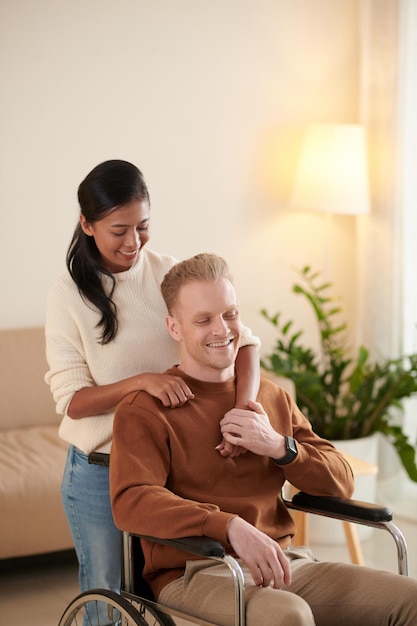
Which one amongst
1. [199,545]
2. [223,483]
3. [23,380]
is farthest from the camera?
[23,380]

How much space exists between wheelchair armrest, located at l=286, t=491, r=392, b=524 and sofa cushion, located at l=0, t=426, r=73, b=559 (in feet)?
4.39

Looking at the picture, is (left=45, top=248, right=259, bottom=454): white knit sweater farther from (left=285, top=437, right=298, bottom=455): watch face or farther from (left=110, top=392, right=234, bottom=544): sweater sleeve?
(left=285, top=437, right=298, bottom=455): watch face

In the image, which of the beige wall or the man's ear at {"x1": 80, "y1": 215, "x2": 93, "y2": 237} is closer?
the man's ear at {"x1": 80, "y1": 215, "x2": 93, "y2": 237}

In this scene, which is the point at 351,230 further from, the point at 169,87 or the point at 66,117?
the point at 66,117

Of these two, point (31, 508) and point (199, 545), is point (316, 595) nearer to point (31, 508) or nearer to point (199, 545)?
point (199, 545)

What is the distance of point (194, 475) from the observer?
1969mm

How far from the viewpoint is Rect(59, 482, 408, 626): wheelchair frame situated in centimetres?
173

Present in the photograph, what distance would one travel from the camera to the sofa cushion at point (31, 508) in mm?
3176

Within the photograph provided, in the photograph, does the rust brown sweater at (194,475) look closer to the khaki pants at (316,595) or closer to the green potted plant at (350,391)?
the khaki pants at (316,595)

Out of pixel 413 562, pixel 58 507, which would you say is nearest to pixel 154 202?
pixel 58 507

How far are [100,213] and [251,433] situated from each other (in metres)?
0.57

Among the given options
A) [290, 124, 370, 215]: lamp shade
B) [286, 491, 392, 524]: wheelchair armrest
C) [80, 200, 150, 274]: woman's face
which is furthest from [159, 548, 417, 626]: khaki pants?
[290, 124, 370, 215]: lamp shade

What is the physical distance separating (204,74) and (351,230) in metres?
1.06

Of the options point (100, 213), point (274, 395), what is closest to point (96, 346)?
point (100, 213)
